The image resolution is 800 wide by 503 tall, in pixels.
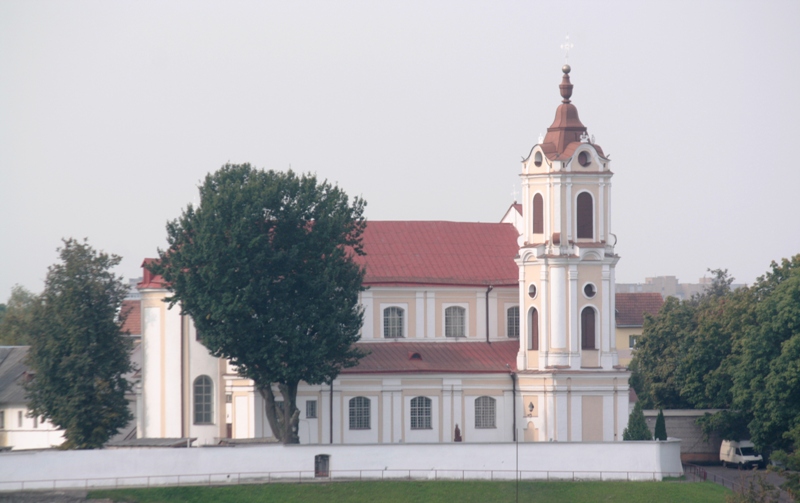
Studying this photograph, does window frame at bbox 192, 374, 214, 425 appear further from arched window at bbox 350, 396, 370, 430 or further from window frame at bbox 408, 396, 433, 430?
window frame at bbox 408, 396, 433, 430

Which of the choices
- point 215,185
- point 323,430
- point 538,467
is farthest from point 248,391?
point 538,467

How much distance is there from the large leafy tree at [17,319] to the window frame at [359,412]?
45.1 feet

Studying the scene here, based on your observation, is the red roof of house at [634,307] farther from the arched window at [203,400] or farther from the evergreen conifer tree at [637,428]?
the arched window at [203,400]

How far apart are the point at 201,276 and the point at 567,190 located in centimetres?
1524

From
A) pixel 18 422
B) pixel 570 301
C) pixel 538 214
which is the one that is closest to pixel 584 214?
pixel 538 214

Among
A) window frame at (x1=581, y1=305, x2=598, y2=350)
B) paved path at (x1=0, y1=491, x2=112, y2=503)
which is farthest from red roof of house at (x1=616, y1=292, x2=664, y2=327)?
paved path at (x1=0, y1=491, x2=112, y2=503)

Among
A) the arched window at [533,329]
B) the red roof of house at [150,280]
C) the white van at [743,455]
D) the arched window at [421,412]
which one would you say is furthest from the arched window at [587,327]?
the red roof of house at [150,280]

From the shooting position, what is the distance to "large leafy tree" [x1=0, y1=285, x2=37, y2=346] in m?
68.2

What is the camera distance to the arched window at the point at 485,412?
56.0m

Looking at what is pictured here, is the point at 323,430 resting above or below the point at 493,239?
below

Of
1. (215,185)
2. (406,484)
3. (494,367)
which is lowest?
(406,484)

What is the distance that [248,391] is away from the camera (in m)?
53.8

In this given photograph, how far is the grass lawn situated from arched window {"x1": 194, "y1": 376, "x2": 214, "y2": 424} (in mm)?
8560

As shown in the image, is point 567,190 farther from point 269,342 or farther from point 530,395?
point 269,342
